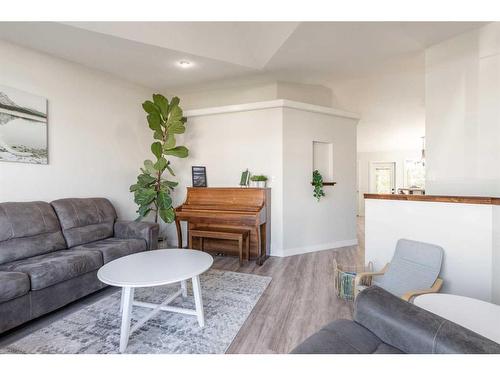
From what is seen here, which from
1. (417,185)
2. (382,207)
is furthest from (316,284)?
(417,185)

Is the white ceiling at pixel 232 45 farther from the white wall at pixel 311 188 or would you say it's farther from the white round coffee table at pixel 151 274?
the white round coffee table at pixel 151 274

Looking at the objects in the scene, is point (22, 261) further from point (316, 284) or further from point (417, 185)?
→ point (417, 185)

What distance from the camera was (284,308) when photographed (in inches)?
92.7

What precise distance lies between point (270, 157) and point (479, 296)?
2.91m

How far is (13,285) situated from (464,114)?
14.8 ft

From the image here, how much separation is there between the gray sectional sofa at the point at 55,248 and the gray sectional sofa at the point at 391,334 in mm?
2130

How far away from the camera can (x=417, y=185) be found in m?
8.84

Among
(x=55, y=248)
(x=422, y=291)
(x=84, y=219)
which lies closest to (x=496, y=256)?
(x=422, y=291)

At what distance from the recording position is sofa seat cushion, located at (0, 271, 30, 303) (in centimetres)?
184

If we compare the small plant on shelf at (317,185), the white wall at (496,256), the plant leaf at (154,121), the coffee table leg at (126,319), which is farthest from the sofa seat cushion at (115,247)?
the white wall at (496,256)

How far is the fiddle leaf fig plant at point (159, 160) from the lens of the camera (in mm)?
3760
